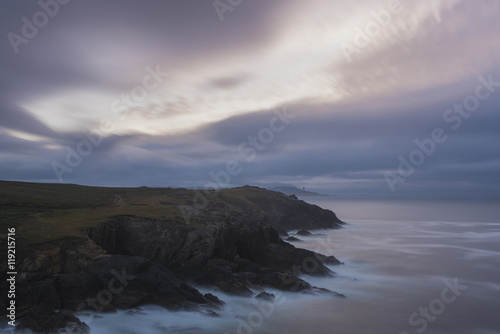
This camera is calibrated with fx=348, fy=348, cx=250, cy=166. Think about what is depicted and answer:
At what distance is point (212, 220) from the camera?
3822 centimetres

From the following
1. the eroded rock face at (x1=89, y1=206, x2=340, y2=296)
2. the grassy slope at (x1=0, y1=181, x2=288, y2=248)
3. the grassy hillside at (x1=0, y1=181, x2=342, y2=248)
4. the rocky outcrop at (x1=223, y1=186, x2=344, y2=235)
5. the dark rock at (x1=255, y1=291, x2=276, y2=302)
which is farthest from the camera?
the rocky outcrop at (x1=223, y1=186, x2=344, y2=235)

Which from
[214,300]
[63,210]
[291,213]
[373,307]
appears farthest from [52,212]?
[291,213]

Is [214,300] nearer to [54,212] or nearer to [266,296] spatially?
[266,296]

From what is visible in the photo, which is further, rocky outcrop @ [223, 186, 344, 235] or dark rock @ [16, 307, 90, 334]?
rocky outcrop @ [223, 186, 344, 235]

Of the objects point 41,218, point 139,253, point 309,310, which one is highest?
point 41,218

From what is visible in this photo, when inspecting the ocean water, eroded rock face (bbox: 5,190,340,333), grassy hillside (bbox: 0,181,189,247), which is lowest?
the ocean water

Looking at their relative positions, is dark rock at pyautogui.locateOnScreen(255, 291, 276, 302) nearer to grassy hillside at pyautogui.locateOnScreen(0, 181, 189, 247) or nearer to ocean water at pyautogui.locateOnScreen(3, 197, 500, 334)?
ocean water at pyautogui.locateOnScreen(3, 197, 500, 334)

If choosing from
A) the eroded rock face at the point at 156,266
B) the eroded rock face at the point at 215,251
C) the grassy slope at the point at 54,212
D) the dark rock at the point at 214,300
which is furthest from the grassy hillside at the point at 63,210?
the dark rock at the point at 214,300

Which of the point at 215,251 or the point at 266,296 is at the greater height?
the point at 215,251

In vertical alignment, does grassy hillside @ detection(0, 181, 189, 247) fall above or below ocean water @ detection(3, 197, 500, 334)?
above

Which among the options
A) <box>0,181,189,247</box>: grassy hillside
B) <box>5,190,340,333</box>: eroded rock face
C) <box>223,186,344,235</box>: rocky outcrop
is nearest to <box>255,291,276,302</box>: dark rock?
<box>5,190,340,333</box>: eroded rock face

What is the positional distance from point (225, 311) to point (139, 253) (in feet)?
37.9

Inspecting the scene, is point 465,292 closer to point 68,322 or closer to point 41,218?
point 68,322

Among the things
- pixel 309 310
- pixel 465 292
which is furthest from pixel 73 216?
pixel 465 292
